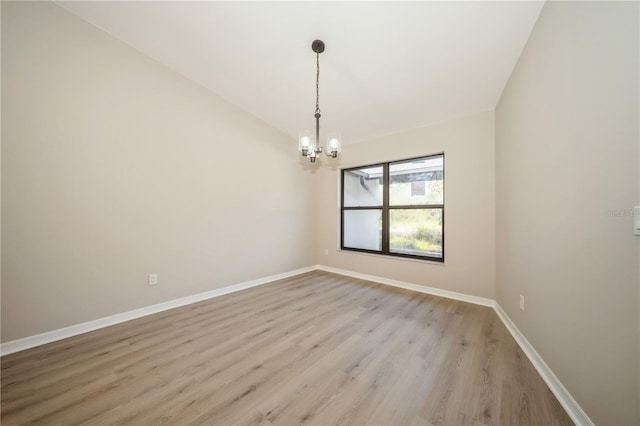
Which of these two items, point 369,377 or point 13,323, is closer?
point 369,377

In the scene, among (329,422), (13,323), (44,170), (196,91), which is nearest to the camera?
(329,422)

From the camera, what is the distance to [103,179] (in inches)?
93.4

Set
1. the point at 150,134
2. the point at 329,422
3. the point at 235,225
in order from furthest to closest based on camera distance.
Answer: the point at 235,225, the point at 150,134, the point at 329,422

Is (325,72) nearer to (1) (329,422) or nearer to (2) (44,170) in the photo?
(2) (44,170)

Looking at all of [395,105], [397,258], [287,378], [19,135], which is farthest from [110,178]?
[397,258]

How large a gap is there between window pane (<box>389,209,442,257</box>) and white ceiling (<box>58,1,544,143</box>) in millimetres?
1492

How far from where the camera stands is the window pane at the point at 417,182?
3504 mm

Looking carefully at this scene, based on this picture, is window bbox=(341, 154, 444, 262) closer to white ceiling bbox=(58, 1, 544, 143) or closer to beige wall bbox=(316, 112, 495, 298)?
beige wall bbox=(316, 112, 495, 298)

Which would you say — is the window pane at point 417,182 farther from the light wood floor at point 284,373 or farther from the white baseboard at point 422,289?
the light wood floor at point 284,373

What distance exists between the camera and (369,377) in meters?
1.62

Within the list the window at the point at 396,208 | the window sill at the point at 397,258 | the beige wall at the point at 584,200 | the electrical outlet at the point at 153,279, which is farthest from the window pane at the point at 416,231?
the electrical outlet at the point at 153,279

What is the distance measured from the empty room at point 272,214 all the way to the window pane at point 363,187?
332 mm

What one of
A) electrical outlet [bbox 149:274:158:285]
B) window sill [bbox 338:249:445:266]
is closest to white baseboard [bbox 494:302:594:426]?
window sill [bbox 338:249:445:266]

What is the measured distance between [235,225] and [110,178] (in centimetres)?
157
